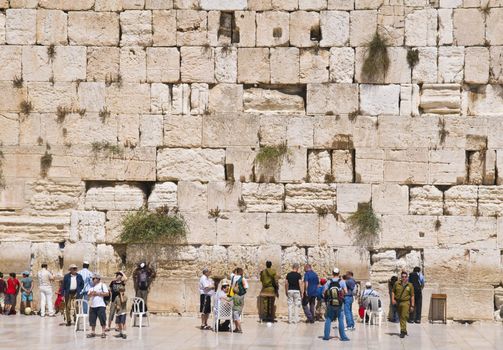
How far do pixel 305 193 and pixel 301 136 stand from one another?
3.77ft

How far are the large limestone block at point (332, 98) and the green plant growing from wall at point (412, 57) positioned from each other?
1170 millimetres

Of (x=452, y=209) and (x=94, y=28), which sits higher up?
(x=94, y=28)

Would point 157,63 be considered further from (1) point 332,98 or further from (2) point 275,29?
(1) point 332,98

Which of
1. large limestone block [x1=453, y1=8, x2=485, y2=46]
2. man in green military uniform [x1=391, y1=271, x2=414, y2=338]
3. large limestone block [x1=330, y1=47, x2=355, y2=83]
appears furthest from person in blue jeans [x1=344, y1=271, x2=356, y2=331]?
large limestone block [x1=453, y1=8, x2=485, y2=46]

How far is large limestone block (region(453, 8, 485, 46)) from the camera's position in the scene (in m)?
19.2

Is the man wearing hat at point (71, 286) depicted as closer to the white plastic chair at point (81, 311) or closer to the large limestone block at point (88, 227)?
the white plastic chair at point (81, 311)

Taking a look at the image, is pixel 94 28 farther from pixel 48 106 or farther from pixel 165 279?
pixel 165 279

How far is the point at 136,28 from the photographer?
19.6 meters

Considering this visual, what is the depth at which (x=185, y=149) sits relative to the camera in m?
19.4

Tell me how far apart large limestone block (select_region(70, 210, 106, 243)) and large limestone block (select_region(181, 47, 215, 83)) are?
3316mm

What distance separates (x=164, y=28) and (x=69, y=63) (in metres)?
2.07

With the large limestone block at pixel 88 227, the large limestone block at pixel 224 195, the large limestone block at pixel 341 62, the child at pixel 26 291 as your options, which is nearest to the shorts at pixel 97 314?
the child at pixel 26 291

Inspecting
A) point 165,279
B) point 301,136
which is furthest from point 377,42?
point 165,279

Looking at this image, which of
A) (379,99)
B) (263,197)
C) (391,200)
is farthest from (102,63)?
(391,200)
